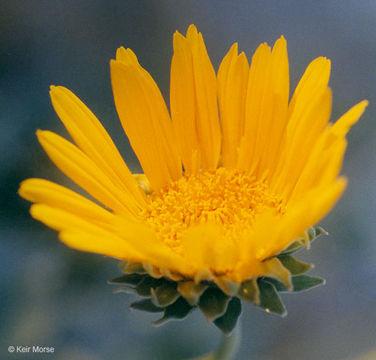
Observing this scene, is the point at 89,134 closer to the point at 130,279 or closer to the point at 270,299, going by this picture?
the point at 130,279

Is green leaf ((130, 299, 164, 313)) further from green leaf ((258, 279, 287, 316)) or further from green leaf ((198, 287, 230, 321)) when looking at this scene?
green leaf ((258, 279, 287, 316))

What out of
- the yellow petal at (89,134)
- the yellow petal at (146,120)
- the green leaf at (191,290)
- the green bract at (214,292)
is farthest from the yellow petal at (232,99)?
the green leaf at (191,290)

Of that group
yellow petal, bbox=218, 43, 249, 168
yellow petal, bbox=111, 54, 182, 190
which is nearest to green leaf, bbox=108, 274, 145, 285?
yellow petal, bbox=111, 54, 182, 190

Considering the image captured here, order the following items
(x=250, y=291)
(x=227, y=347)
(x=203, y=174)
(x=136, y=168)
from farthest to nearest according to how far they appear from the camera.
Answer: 1. (x=136, y=168)
2. (x=203, y=174)
3. (x=227, y=347)
4. (x=250, y=291)

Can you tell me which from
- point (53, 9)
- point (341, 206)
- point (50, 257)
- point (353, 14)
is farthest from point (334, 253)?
point (53, 9)

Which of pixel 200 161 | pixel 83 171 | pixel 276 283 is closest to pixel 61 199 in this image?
pixel 83 171

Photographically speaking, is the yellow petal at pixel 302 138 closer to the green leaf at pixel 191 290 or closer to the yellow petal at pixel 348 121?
the yellow petal at pixel 348 121
